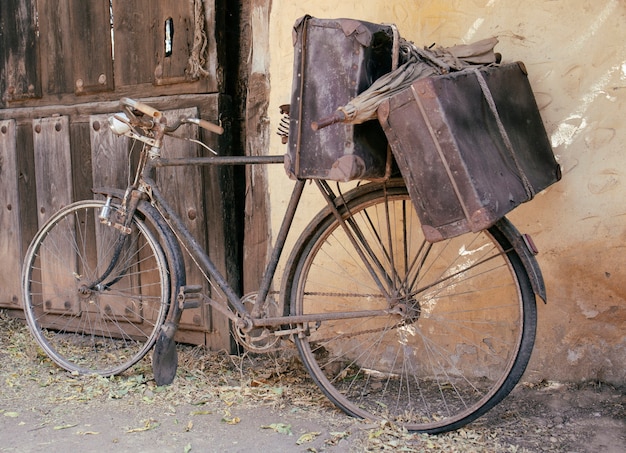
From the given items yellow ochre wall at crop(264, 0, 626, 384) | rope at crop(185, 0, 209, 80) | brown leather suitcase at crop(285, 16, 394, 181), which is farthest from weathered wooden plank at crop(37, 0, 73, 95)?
yellow ochre wall at crop(264, 0, 626, 384)

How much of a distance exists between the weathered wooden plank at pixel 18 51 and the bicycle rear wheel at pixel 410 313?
2199 millimetres

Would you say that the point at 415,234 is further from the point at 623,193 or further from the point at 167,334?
the point at 167,334

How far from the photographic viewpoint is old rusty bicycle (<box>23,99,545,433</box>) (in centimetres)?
296

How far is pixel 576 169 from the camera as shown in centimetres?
310

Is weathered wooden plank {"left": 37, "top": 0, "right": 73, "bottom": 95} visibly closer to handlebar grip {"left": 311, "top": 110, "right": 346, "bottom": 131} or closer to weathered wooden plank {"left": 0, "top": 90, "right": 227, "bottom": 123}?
weathered wooden plank {"left": 0, "top": 90, "right": 227, "bottom": 123}

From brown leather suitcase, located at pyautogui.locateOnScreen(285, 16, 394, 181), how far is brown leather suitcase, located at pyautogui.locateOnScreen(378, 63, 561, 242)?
0.17 meters

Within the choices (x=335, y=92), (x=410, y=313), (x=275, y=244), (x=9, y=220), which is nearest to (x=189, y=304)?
(x=275, y=244)

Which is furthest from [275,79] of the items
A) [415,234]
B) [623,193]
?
[623,193]

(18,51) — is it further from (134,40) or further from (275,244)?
(275,244)

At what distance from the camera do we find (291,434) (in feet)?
9.66

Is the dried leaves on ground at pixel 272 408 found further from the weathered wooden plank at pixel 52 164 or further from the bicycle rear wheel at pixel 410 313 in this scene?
the weathered wooden plank at pixel 52 164

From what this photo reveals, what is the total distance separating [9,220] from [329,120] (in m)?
2.95

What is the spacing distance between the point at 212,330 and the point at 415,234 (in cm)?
128

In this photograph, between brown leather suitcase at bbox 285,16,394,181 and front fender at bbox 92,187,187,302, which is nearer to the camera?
brown leather suitcase at bbox 285,16,394,181
